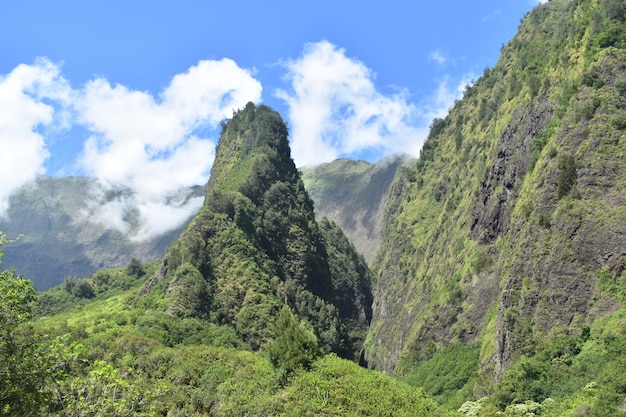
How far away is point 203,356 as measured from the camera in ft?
184

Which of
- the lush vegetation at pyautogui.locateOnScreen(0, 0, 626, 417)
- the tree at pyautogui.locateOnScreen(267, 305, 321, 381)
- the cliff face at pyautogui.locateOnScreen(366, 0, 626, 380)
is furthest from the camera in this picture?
the cliff face at pyautogui.locateOnScreen(366, 0, 626, 380)

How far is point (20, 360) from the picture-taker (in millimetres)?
17625

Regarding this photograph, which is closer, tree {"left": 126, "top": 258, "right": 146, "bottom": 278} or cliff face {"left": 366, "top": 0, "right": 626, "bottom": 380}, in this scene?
cliff face {"left": 366, "top": 0, "right": 626, "bottom": 380}

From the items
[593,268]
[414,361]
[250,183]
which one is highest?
[250,183]

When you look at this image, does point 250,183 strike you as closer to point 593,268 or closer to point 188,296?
point 188,296

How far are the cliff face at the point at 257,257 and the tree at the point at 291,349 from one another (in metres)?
42.5

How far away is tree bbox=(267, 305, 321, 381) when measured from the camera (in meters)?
45.2

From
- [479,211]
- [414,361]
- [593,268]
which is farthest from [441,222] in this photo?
[593,268]

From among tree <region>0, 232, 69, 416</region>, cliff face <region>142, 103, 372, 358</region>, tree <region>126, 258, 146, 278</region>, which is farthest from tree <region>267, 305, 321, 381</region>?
tree <region>126, 258, 146, 278</region>

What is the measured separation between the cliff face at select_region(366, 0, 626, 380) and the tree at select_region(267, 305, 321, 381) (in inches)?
936

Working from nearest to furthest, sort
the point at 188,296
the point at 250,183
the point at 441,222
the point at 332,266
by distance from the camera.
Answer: the point at 188,296, the point at 441,222, the point at 250,183, the point at 332,266

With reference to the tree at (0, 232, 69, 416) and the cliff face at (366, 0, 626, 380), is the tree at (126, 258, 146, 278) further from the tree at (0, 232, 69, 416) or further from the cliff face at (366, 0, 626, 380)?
the tree at (0, 232, 69, 416)

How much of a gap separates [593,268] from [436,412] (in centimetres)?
2436

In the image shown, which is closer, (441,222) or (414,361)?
(414,361)
